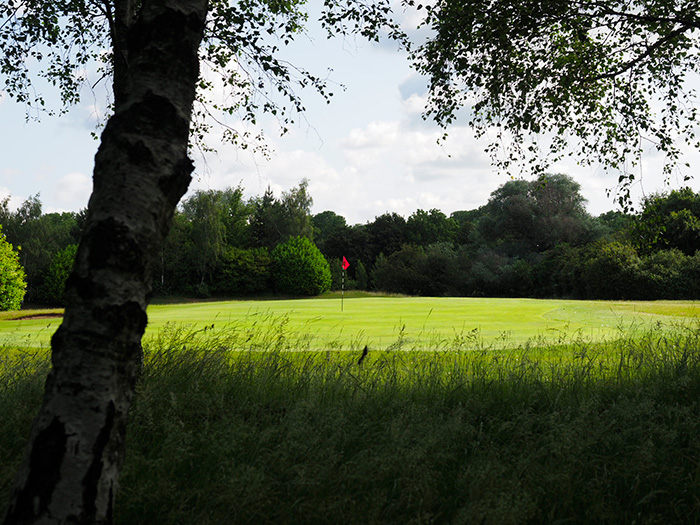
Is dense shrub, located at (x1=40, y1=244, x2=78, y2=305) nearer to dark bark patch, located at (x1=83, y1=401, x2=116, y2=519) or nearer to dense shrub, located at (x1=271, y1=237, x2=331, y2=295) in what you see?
dense shrub, located at (x1=271, y1=237, x2=331, y2=295)

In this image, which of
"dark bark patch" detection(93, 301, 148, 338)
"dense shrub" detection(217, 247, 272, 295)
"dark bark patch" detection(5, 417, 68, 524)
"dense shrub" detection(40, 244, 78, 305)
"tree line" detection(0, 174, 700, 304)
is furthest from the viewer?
"dense shrub" detection(217, 247, 272, 295)

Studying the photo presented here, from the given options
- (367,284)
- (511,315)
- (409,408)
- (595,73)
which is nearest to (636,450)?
(409,408)

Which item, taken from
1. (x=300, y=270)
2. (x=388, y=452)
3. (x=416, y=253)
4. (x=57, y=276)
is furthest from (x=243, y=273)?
(x=388, y=452)

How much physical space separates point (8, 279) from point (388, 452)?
2550cm

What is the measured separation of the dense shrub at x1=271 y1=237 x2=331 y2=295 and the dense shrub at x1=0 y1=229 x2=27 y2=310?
19.8m

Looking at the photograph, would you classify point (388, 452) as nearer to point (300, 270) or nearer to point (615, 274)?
point (615, 274)

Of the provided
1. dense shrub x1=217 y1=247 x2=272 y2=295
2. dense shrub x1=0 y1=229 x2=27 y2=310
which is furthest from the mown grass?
dense shrub x1=217 y1=247 x2=272 y2=295

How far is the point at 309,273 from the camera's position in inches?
1597

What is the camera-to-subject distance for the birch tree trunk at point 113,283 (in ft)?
6.24

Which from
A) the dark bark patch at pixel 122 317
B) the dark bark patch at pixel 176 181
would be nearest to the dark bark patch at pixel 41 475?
the dark bark patch at pixel 122 317

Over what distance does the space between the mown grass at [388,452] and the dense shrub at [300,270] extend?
36.0 metres

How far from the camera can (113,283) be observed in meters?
2.04

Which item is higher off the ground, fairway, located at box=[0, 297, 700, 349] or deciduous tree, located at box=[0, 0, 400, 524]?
deciduous tree, located at box=[0, 0, 400, 524]

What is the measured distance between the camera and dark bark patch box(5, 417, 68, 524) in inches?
72.6
